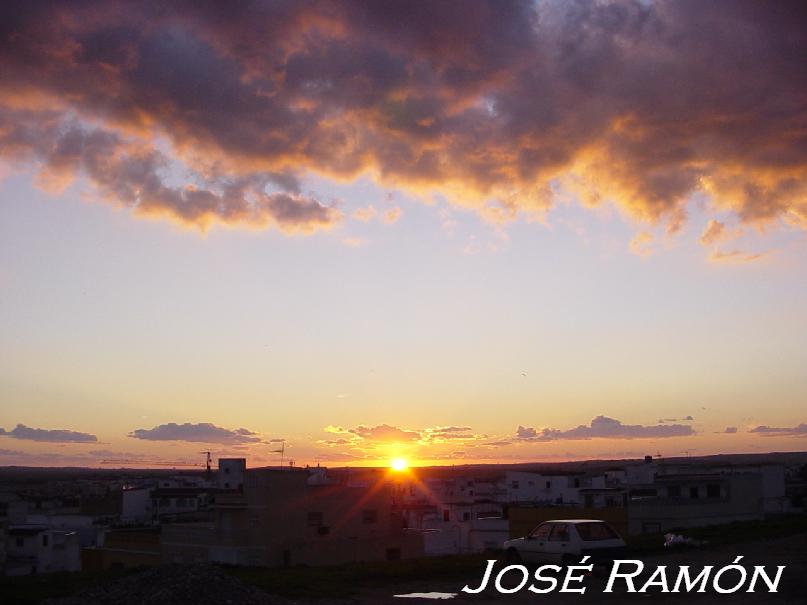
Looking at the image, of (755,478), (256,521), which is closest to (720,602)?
(256,521)

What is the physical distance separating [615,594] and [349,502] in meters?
38.9

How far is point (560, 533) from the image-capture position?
22859 millimetres

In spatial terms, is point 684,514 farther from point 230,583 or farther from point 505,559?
point 230,583

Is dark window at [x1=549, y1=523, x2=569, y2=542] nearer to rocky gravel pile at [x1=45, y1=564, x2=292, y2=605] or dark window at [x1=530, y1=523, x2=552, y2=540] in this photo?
dark window at [x1=530, y1=523, x2=552, y2=540]

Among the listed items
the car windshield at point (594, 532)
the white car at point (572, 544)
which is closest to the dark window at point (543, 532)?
the white car at point (572, 544)

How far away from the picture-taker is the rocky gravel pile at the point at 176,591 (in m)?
15.7

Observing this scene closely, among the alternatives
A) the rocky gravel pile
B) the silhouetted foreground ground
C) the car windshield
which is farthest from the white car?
the rocky gravel pile

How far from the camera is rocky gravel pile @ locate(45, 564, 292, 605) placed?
1570 centimetres

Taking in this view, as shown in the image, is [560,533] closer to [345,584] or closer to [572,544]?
[572,544]

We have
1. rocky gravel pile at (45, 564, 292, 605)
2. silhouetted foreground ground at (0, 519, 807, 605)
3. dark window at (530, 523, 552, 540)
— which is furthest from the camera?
dark window at (530, 523, 552, 540)

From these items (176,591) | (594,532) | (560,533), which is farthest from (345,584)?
(594,532)

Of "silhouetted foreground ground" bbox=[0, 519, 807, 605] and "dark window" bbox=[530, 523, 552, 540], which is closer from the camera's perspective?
"silhouetted foreground ground" bbox=[0, 519, 807, 605]

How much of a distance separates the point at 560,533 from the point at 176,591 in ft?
35.2

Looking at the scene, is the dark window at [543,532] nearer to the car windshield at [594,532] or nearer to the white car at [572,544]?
the white car at [572,544]
